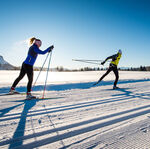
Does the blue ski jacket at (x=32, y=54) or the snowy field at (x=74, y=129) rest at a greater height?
the blue ski jacket at (x=32, y=54)

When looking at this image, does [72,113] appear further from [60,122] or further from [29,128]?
[29,128]

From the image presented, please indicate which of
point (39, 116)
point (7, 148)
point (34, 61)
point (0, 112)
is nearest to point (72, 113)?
point (39, 116)

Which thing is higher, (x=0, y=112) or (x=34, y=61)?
(x=34, y=61)

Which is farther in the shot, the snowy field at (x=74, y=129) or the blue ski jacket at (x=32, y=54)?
the blue ski jacket at (x=32, y=54)

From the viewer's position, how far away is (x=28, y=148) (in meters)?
1.31

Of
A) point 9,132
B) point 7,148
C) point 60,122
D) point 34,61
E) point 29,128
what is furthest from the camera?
point 34,61

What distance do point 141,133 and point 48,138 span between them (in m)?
1.28

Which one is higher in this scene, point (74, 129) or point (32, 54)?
point (32, 54)

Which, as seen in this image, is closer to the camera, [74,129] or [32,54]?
[74,129]

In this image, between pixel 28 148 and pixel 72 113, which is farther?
pixel 72 113

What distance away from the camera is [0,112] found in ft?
7.79

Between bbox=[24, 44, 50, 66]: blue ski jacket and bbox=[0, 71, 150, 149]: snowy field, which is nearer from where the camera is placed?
bbox=[0, 71, 150, 149]: snowy field

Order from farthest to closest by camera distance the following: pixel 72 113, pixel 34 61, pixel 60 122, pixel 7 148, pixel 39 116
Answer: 1. pixel 34 61
2. pixel 72 113
3. pixel 39 116
4. pixel 60 122
5. pixel 7 148

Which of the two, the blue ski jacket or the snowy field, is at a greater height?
the blue ski jacket
